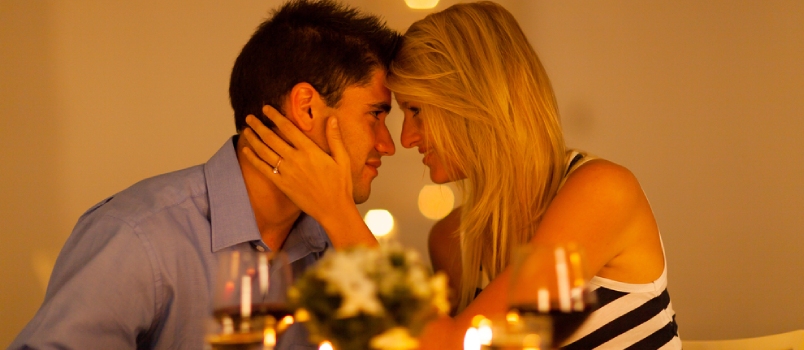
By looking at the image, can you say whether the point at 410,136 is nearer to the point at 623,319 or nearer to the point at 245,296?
the point at 623,319

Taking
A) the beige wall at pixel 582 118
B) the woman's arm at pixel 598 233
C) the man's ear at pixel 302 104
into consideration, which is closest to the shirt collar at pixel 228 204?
the man's ear at pixel 302 104

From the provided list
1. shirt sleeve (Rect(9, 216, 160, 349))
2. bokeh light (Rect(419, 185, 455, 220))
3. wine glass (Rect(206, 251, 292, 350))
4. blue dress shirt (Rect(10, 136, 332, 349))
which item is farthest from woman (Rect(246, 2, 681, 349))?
wine glass (Rect(206, 251, 292, 350))

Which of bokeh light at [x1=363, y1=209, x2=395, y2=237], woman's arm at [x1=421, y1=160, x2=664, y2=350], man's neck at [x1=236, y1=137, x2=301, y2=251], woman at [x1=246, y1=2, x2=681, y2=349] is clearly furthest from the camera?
bokeh light at [x1=363, y1=209, x2=395, y2=237]

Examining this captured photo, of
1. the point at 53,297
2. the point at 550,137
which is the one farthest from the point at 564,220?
the point at 53,297

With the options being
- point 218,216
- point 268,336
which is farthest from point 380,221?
point 268,336

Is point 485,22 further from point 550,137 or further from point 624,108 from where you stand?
point 624,108

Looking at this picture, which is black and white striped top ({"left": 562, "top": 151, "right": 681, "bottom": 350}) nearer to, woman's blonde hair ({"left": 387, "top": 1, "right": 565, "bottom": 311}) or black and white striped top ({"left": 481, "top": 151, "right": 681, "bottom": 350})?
black and white striped top ({"left": 481, "top": 151, "right": 681, "bottom": 350})

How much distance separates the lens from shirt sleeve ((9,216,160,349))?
1178 millimetres

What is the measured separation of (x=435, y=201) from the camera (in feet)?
7.48

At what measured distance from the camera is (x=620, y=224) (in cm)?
140

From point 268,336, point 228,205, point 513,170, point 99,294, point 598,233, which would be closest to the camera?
point 268,336

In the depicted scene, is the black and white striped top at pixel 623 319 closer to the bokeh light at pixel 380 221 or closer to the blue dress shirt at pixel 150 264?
the blue dress shirt at pixel 150 264

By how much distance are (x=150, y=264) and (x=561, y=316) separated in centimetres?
83

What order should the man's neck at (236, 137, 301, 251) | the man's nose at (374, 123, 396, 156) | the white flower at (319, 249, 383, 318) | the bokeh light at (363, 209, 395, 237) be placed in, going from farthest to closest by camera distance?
1. the bokeh light at (363, 209, 395, 237)
2. the man's nose at (374, 123, 396, 156)
3. the man's neck at (236, 137, 301, 251)
4. the white flower at (319, 249, 383, 318)
